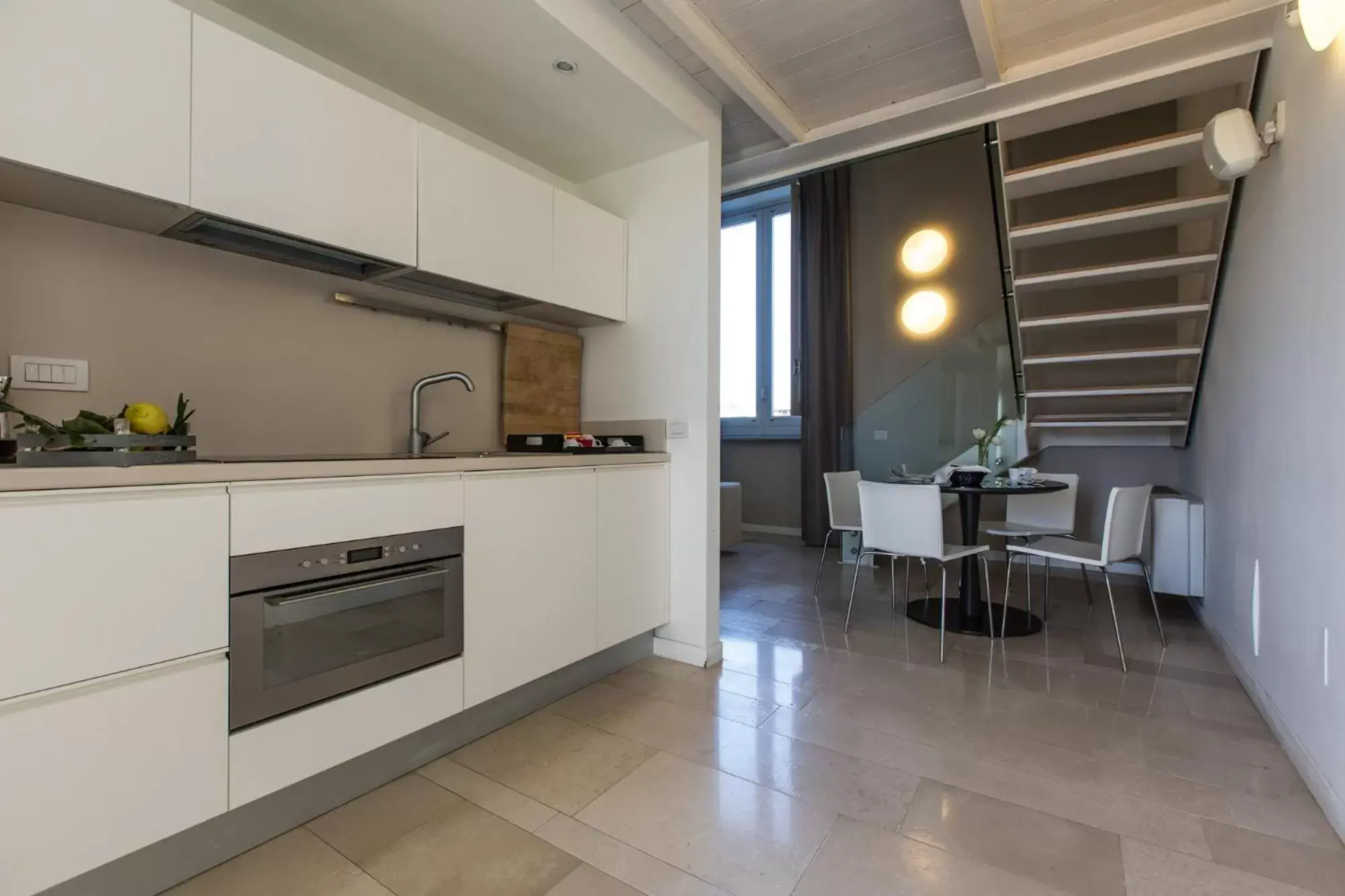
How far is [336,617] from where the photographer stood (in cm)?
161

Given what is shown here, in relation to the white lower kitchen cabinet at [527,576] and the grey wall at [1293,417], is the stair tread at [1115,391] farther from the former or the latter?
the white lower kitchen cabinet at [527,576]

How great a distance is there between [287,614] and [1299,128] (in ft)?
10.7

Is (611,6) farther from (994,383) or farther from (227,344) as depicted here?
(994,383)

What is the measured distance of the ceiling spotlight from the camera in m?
5.15

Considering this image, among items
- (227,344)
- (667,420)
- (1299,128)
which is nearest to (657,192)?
(667,420)

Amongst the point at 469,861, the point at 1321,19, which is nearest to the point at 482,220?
the point at 469,861

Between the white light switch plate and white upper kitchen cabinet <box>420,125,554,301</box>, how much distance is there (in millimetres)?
958

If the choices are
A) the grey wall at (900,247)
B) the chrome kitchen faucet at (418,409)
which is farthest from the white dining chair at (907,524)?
the grey wall at (900,247)

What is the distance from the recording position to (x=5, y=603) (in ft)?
3.64

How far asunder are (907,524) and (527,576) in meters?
1.91

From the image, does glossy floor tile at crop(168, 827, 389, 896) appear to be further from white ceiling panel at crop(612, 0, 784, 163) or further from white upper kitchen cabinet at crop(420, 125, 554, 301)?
white ceiling panel at crop(612, 0, 784, 163)

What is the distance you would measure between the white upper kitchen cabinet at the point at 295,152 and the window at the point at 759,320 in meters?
4.36

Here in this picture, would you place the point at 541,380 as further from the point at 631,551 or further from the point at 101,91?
the point at 101,91

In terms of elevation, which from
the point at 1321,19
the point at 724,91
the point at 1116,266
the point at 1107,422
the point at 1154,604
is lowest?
the point at 1154,604
